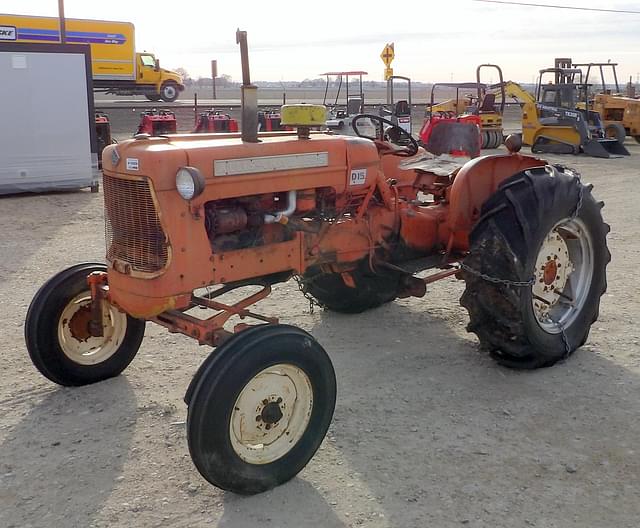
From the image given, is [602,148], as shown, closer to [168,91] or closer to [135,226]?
[135,226]

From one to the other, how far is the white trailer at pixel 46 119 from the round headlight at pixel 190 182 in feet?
28.5

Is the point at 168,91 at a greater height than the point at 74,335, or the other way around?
the point at 168,91

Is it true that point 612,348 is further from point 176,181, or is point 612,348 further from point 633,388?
point 176,181

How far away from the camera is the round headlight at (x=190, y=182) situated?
320 centimetres

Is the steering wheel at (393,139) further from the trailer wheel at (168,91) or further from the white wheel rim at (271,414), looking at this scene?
the trailer wheel at (168,91)

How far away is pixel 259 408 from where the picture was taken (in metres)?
3.18

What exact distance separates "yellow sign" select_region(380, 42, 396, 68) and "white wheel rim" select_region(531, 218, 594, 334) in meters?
14.2

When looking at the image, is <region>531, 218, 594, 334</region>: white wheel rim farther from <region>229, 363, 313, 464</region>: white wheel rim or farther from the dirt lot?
<region>229, 363, 313, 464</region>: white wheel rim

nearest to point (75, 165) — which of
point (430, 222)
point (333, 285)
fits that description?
point (333, 285)

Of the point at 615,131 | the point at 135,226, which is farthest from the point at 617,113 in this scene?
the point at 135,226

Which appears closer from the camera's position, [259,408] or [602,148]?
[259,408]

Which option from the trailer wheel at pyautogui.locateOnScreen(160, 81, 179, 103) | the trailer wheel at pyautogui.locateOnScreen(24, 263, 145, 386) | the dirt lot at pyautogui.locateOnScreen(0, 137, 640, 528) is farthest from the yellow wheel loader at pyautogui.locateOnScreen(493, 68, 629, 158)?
the trailer wheel at pyautogui.locateOnScreen(160, 81, 179, 103)

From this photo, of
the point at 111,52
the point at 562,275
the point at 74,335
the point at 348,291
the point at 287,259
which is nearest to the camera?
the point at 287,259

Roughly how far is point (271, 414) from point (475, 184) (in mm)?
2229
